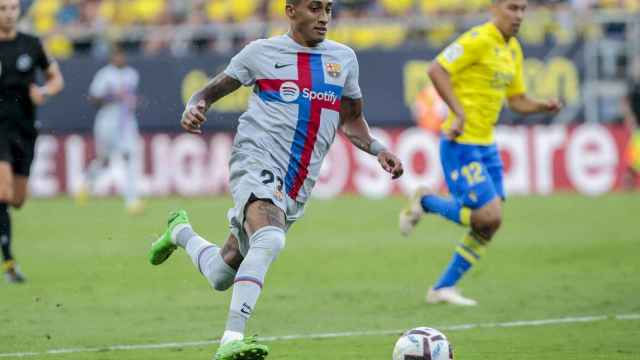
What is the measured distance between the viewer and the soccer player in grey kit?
812 centimetres

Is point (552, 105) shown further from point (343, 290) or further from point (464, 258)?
point (343, 290)

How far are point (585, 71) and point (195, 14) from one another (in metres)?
8.21

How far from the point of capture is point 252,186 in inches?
319

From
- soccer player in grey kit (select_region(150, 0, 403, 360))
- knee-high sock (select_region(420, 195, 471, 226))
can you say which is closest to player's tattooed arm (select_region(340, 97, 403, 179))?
soccer player in grey kit (select_region(150, 0, 403, 360))

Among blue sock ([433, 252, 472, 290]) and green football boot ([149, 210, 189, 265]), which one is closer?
green football boot ([149, 210, 189, 265])

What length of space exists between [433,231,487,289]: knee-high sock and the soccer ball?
3729 millimetres

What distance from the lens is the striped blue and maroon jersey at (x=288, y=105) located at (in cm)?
827

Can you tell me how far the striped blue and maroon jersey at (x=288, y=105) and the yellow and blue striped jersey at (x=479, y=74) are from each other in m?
3.35

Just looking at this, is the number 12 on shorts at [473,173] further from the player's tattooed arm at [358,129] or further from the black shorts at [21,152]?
the black shorts at [21,152]

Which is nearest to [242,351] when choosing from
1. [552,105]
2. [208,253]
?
[208,253]

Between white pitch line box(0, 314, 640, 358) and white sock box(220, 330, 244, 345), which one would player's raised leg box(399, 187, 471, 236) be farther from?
white sock box(220, 330, 244, 345)

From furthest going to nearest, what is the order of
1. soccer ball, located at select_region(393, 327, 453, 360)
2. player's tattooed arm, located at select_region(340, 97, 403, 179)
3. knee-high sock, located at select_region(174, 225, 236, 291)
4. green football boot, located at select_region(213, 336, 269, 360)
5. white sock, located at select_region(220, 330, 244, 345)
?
player's tattooed arm, located at select_region(340, 97, 403, 179) → knee-high sock, located at select_region(174, 225, 236, 291) → soccer ball, located at select_region(393, 327, 453, 360) → white sock, located at select_region(220, 330, 244, 345) → green football boot, located at select_region(213, 336, 269, 360)

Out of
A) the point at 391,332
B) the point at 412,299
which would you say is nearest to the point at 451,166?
the point at 412,299

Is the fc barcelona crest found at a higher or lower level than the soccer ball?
higher
